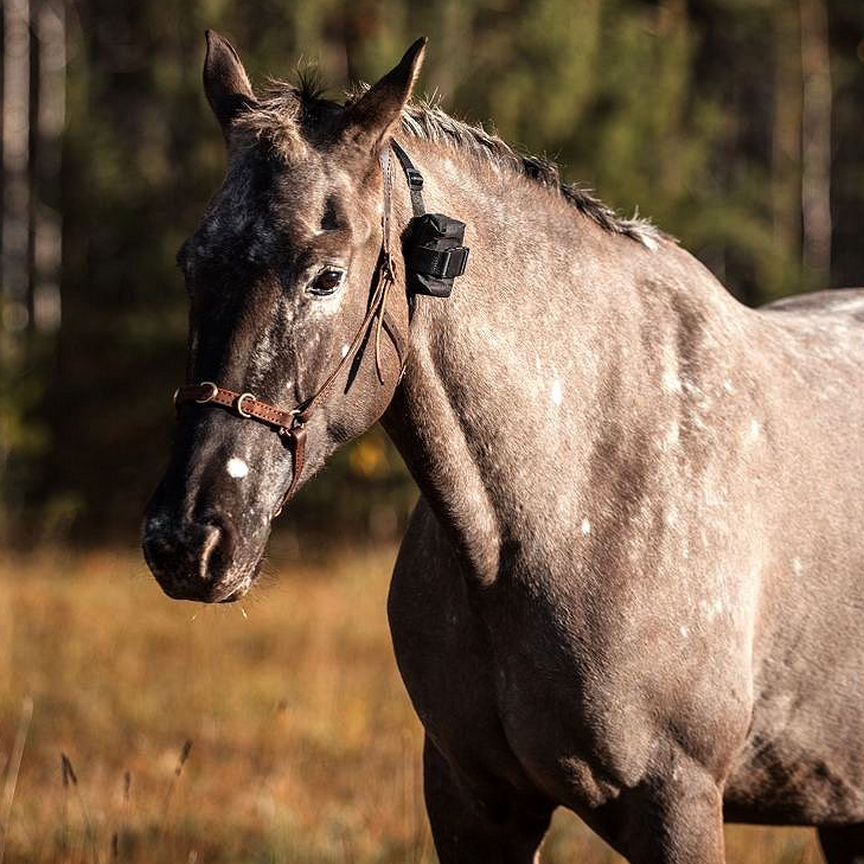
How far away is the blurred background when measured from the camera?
5.71 metres

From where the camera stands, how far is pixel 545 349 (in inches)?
117

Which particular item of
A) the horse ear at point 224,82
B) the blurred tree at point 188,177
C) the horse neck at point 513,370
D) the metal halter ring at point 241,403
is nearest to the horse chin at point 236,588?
the metal halter ring at point 241,403

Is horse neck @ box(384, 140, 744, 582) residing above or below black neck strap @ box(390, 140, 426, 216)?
below

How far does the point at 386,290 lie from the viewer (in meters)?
2.71

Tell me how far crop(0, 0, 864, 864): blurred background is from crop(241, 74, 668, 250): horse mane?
1937mm

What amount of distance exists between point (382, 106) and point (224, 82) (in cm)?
44

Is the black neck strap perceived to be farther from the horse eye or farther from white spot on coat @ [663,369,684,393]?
white spot on coat @ [663,369,684,393]

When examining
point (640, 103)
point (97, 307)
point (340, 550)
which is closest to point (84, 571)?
point (340, 550)

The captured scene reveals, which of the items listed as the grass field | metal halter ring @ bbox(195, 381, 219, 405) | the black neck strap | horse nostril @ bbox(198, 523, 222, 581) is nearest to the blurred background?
the grass field

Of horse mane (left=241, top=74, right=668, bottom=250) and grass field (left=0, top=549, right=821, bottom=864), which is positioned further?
grass field (left=0, top=549, right=821, bottom=864)

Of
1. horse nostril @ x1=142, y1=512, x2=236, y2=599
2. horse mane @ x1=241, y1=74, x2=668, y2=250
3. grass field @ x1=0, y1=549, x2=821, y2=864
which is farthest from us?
grass field @ x1=0, y1=549, x2=821, y2=864

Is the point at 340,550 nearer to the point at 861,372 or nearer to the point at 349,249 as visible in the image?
the point at 861,372

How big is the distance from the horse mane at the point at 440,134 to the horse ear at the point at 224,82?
0.06 m

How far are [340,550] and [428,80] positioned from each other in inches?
175
